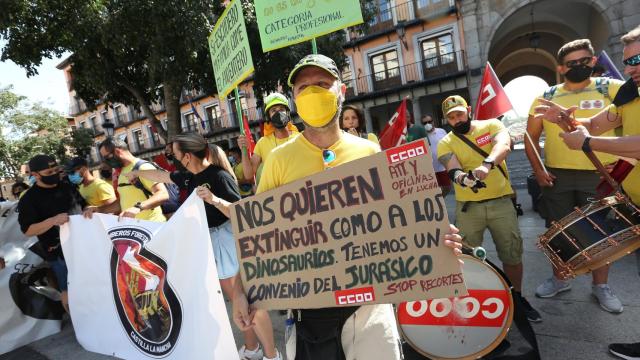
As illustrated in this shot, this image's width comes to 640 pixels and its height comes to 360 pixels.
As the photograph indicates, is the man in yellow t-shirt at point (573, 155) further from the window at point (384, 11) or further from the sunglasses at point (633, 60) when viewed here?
the window at point (384, 11)

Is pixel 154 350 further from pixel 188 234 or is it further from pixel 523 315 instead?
pixel 523 315

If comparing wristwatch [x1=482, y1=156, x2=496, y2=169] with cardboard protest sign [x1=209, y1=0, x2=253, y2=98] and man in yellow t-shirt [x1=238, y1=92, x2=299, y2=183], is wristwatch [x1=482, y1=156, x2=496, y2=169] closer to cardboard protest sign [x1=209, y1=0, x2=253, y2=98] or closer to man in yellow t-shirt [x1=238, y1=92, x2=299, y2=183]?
man in yellow t-shirt [x1=238, y1=92, x2=299, y2=183]

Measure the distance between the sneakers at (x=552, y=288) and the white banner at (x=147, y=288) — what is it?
8.26 feet

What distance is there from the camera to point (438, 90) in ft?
64.0

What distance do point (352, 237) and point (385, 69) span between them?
2119 cm

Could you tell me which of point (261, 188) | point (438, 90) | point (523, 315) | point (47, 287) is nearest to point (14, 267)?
point (47, 287)

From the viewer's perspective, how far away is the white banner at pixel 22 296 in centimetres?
395

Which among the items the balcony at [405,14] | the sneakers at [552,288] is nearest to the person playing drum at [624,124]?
the sneakers at [552,288]

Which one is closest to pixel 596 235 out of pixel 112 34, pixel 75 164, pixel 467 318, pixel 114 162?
pixel 467 318

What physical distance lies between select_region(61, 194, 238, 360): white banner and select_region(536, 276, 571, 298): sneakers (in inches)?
99.1

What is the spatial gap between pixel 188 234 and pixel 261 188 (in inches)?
38.0

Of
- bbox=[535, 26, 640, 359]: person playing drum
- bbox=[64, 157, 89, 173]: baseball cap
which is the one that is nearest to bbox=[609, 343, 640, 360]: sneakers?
bbox=[535, 26, 640, 359]: person playing drum

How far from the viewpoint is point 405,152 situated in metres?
1.39

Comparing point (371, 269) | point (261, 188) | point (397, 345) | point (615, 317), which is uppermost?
point (261, 188)
